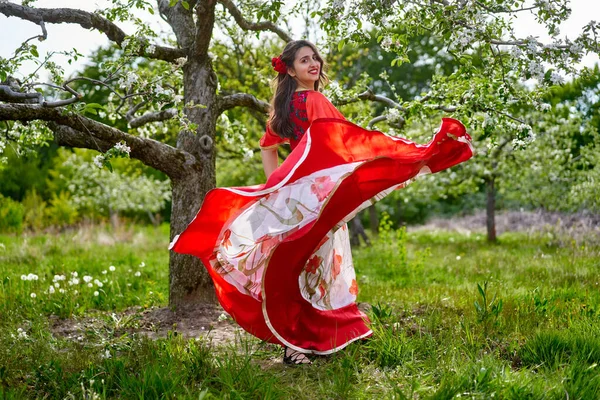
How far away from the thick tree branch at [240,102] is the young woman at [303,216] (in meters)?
1.73

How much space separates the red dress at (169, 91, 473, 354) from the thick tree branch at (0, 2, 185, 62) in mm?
1678

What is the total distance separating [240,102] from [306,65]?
6.84ft

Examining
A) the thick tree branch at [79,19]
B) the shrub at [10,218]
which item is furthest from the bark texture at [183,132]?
the shrub at [10,218]

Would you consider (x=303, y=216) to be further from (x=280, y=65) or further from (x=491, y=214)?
(x=491, y=214)

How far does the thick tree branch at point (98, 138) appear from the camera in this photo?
3.82 metres

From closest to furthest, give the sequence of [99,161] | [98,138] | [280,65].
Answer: [99,161] < [280,65] < [98,138]

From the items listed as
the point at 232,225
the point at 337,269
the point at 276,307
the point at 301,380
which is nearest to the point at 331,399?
the point at 301,380

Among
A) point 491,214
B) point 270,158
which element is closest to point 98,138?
point 270,158

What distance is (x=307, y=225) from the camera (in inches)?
126

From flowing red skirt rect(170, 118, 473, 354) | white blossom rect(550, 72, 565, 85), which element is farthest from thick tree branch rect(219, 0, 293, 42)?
white blossom rect(550, 72, 565, 85)

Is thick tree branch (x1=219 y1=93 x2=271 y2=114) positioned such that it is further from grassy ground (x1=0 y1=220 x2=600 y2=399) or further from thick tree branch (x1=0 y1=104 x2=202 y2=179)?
grassy ground (x1=0 y1=220 x2=600 y2=399)

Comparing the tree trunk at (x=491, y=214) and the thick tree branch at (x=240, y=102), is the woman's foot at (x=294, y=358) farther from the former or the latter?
the tree trunk at (x=491, y=214)

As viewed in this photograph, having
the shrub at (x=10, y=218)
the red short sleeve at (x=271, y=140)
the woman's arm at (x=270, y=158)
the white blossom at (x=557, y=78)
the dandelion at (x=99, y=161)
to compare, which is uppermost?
the white blossom at (x=557, y=78)

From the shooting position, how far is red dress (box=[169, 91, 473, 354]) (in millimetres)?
3262
